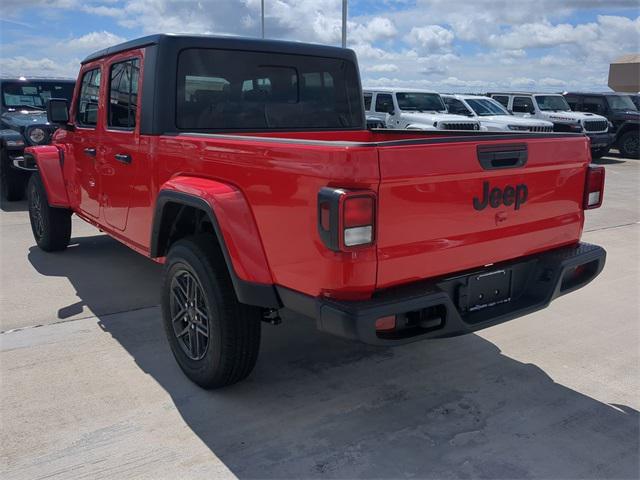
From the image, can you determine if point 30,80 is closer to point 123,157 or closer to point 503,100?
point 123,157

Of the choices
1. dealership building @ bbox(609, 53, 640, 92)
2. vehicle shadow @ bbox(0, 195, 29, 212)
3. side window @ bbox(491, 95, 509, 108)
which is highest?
dealership building @ bbox(609, 53, 640, 92)

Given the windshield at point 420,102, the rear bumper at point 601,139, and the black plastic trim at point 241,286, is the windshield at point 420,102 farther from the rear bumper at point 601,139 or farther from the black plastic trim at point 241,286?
the black plastic trim at point 241,286

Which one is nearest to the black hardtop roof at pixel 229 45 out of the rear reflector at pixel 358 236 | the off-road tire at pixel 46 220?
the off-road tire at pixel 46 220

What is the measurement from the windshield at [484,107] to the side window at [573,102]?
3.49m

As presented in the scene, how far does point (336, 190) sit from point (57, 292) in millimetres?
3602

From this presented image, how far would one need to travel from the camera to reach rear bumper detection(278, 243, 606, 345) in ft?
7.99

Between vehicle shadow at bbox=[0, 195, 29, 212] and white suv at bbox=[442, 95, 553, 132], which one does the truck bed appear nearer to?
vehicle shadow at bbox=[0, 195, 29, 212]

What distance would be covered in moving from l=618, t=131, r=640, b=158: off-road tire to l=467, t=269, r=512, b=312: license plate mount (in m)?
17.1

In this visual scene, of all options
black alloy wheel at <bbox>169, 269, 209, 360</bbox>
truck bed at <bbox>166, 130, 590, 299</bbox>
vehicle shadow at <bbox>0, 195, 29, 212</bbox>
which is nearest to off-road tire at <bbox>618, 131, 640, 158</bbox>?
vehicle shadow at <bbox>0, 195, 29, 212</bbox>

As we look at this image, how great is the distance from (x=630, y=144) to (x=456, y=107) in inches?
234

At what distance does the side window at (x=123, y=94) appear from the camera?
394 centimetres

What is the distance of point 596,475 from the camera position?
2607 mm

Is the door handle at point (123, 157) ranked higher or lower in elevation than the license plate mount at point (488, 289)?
higher

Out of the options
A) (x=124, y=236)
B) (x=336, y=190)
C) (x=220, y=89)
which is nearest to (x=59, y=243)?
(x=124, y=236)
